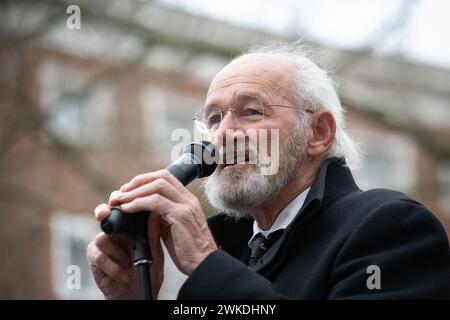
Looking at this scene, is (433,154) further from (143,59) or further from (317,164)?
(317,164)

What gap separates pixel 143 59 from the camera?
43.0 feet

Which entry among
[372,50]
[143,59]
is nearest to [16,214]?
[143,59]

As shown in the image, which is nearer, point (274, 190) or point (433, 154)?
point (274, 190)

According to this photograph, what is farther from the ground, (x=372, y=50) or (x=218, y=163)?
(x=372, y=50)

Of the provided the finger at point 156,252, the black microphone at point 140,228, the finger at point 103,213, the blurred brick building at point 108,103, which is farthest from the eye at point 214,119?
the blurred brick building at point 108,103

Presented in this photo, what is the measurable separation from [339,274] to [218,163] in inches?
30.7

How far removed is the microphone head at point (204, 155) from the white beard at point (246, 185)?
0.31m

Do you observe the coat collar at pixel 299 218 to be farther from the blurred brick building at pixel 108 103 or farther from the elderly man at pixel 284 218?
the blurred brick building at pixel 108 103

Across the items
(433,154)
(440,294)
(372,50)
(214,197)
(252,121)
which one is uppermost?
(372,50)

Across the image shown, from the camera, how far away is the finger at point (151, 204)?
11.2ft

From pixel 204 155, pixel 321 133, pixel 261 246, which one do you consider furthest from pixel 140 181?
pixel 321 133

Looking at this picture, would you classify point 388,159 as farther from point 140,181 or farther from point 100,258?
point 140,181
